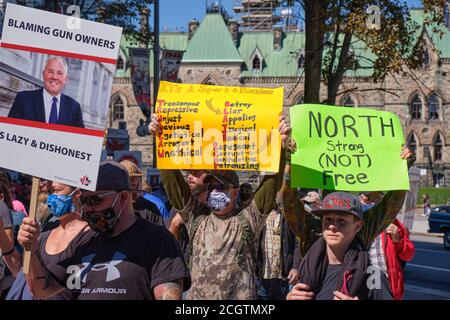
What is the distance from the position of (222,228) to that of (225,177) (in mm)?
446

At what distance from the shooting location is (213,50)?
69.2 metres

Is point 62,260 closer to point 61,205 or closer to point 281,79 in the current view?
point 61,205

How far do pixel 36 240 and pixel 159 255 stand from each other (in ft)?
2.42

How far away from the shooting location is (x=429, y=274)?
1502cm

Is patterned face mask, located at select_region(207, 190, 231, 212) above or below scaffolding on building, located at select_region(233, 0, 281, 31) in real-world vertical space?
below

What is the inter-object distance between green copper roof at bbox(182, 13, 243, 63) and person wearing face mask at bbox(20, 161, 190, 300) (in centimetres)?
6556

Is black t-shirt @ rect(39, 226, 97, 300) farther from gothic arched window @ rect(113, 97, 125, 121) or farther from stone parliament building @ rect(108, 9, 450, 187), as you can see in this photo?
gothic arched window @ rect(113, 97, 125, 121)

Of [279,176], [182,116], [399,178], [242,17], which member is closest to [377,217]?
[399,178]

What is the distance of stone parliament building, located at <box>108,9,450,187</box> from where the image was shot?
67125 mm

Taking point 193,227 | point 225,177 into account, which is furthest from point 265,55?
point 193,227

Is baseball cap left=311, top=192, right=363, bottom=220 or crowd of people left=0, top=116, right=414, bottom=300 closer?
crowd of people left=0, top=116, right=414, bottom=300

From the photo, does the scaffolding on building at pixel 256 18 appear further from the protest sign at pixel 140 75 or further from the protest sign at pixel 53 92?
the protest sign at pixel 53 92

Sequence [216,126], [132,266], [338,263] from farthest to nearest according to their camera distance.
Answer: [216,126] → [338,263] → [132,266]

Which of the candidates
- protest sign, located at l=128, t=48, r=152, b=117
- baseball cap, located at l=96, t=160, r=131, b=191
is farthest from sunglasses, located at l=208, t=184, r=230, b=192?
protest sign, located at l=128, t=48, r=152, b=117
